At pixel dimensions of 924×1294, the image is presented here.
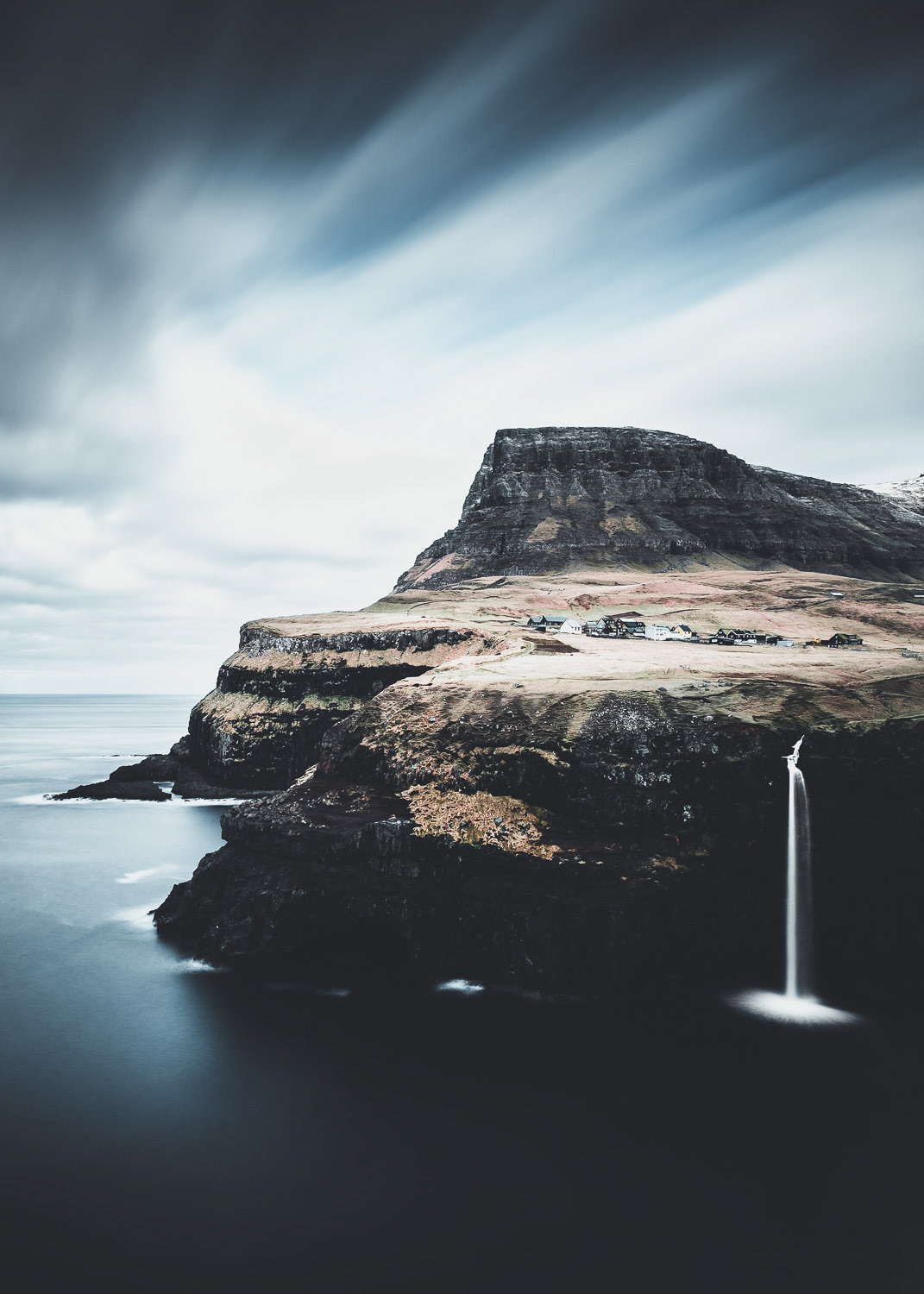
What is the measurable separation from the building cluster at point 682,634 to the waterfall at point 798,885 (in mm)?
38058

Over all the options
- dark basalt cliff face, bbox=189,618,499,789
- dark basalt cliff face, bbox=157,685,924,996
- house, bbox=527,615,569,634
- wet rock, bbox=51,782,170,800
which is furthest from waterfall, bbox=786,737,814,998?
wet rock, bbox=51,782,170,800

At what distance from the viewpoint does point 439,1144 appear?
2484cm

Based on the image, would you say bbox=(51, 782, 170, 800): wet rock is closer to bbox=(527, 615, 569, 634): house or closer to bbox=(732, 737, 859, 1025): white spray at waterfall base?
bbox=(527, 615, 569, 634): house

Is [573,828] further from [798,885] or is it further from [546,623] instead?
[546,623]

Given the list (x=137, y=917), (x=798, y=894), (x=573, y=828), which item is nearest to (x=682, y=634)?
(x=798, y=894)

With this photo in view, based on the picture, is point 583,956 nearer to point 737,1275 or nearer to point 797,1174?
point 797,1174

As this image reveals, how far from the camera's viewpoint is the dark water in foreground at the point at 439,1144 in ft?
64.6

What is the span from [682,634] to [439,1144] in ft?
222

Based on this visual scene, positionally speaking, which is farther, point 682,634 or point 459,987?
point 682,634

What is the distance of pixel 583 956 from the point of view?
113ft

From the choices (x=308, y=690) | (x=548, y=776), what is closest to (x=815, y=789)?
(x=548, y=776)

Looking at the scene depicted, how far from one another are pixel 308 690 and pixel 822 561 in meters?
140

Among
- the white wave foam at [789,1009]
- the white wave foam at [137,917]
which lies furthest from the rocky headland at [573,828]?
the white wave foam at [789,1009]

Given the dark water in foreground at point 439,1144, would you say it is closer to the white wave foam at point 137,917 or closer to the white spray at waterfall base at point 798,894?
the white spray at waterfall base at point 798,894
